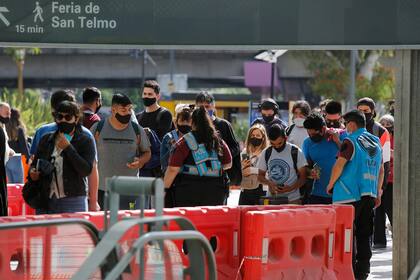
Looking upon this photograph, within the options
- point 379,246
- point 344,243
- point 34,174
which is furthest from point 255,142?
point 34,174

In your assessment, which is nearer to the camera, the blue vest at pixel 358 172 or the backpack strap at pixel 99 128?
the blue vest at pixel 358 172

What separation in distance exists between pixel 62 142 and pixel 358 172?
121 inches

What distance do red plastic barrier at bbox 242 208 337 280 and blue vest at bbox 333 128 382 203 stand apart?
0.90 meters

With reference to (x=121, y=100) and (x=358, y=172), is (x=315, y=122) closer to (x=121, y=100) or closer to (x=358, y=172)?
(x=358, y=172)

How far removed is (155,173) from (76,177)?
289cm

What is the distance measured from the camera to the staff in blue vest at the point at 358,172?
461 inches

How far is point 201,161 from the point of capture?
37.1 ft

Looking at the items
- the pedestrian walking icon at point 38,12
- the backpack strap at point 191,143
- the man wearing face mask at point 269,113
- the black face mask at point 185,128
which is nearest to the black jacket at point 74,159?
the pedestrian walking icon at point 38,12

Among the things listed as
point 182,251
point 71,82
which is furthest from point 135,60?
point 182,251

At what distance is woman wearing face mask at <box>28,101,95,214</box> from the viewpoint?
33.5 feet

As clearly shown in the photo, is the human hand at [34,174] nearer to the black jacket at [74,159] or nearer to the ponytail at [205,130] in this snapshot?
the black jacket at [74,159]

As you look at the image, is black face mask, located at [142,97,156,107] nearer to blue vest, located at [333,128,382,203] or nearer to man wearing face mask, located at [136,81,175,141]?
man wearing face mask, located at [136,81,175,141]

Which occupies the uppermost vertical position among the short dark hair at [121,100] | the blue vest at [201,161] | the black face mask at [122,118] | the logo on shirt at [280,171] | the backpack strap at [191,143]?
the short dark hair at [121,100]

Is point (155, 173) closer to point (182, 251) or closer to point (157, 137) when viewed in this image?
point (157, 137)
